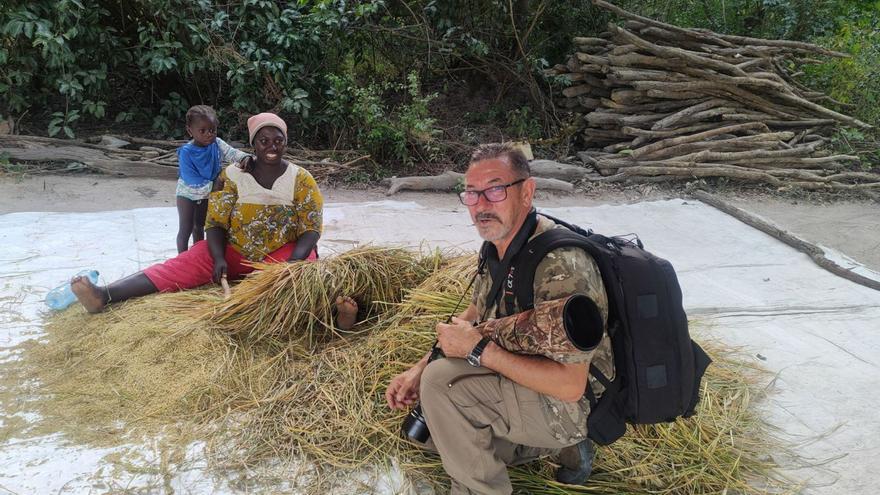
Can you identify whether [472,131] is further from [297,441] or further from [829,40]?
[297,441]

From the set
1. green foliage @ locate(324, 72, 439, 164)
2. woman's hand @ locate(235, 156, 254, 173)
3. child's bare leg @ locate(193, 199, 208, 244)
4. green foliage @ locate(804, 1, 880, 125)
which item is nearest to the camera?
woman's hand @ locate(235, 156, 254, 173)

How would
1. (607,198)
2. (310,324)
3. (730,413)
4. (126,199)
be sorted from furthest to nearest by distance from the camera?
(607,198), (126,199), (310,324), (730,413)

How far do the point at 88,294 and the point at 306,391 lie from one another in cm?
121

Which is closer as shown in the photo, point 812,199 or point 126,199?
point 126,199

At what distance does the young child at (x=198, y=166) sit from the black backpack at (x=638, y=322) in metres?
2.16

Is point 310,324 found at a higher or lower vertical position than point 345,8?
lower

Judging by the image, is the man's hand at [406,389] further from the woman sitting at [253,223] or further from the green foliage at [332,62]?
the green foliage at [332,62]

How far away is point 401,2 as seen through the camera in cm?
688

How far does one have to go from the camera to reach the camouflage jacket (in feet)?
5.34

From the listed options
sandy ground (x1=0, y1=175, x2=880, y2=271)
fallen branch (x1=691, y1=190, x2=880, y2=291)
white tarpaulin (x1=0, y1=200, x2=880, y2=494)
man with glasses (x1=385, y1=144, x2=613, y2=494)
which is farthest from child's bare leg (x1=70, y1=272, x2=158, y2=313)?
fallen branch (x1=691, y1=190, x2=880, y2=291)

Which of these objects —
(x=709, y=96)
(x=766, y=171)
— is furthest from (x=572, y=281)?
(x=709, y=96)

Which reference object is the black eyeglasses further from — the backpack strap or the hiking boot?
the hiking boot

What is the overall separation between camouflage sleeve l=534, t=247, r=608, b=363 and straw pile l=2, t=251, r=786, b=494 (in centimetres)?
73

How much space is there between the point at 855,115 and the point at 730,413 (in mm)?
6655
